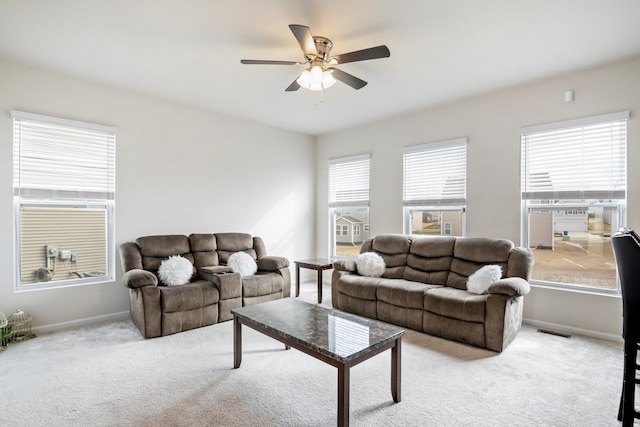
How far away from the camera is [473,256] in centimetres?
376

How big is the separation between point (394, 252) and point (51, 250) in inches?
159

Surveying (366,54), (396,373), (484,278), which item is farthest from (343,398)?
(366,54)

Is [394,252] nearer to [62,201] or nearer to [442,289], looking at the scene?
[442,289]

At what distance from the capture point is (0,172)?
3.26 m

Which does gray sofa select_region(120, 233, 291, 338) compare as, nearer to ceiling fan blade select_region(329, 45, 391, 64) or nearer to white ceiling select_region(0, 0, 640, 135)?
white ceiling select_region(0, 0, 640, 135)

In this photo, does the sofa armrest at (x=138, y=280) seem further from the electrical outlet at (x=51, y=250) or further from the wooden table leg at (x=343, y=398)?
the wooden table leg at (x=343, y=398)

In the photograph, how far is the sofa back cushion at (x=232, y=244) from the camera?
4566 millimetres

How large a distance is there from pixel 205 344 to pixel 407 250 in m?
2.67

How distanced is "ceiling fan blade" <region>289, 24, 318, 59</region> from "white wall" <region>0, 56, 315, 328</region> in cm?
262

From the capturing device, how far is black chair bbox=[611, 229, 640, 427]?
5.54 ft

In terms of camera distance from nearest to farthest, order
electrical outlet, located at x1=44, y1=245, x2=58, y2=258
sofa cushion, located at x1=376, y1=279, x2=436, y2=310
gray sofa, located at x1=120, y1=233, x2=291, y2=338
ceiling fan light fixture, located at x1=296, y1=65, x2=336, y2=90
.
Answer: ceiling fan light fixture, located at x1=296, y1=65, x2=336, y2=90 → gray sofa, located at x1=120, y1=233, x2=291, y2=338 → sofa cushion, located at x1=376, y1=279, x2=436, y2=310 → electrical outlet, located at x1=44, y1=245, x2=58, y2=258

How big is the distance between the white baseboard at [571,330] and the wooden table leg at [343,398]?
2908mm

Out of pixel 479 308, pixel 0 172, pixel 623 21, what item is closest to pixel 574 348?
pixel 479 308

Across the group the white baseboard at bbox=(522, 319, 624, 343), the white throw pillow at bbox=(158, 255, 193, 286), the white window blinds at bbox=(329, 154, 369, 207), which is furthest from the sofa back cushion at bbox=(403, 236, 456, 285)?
the white throw pillow at bbox=(158, 255, 193, 286)
